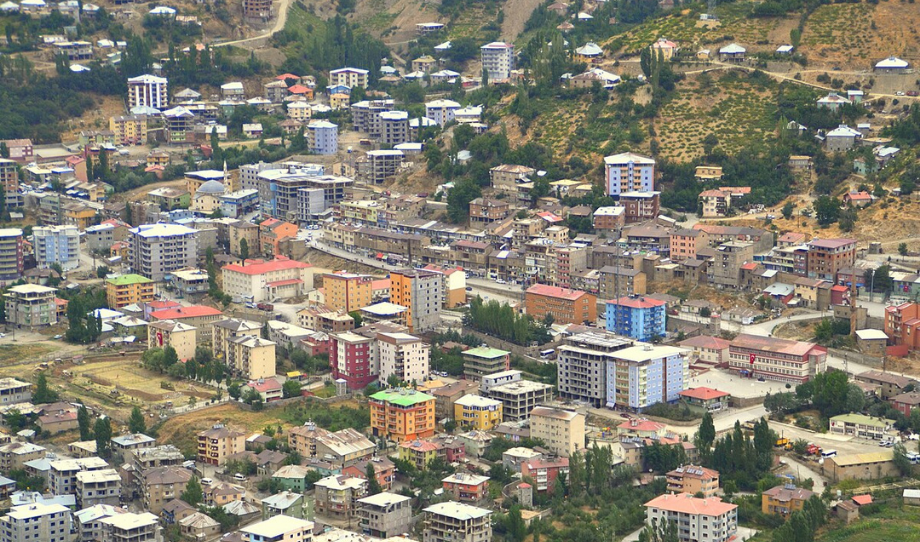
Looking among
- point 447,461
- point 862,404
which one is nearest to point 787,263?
point 862,404

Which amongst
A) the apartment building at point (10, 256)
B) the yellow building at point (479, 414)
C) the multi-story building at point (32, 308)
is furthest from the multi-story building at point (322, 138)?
the yellow building at point (479, 414)

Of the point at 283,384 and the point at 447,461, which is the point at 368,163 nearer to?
the point at 283,384

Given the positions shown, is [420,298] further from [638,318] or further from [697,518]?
[697,518]

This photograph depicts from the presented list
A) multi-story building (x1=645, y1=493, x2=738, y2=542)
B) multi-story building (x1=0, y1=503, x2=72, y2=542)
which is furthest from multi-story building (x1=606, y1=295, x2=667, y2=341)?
multi-story building (x1=0, y1=503, x2=72, y2=542)

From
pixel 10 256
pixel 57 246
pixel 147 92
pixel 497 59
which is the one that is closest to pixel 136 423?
pixel 10 256

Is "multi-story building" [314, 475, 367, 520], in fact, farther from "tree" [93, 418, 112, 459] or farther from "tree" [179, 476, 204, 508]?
"tree" [93, 418, 112, 459]
